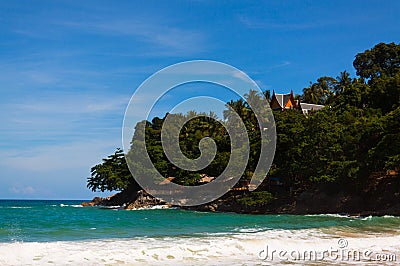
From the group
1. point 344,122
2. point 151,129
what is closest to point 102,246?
point 344,122

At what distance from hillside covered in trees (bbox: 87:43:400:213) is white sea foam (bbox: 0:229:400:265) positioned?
18.6 m

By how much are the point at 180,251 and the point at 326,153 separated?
26318mm

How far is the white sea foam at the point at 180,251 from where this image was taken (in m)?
11.5

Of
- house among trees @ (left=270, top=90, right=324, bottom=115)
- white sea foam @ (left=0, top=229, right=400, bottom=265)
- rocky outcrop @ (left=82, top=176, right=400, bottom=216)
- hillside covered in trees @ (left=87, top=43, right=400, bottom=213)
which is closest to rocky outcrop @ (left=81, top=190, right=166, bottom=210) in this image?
hillside covered in trees @ (left=87, top=43, right=400, bottom=213)

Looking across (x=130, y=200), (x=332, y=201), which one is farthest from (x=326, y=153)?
(x=130, y=200)

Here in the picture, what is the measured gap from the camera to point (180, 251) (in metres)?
12.8

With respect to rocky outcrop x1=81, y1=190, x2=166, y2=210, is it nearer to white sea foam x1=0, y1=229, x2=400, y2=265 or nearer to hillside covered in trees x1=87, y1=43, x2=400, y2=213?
hillside covered in trees x1=87, y1=43, x2=400, y2=213

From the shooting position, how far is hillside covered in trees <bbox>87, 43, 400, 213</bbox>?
34.2 metres

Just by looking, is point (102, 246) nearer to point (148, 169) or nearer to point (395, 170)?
point (395, 170)

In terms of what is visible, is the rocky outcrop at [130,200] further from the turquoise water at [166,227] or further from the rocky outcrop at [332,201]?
the turquoise water at [166,227]

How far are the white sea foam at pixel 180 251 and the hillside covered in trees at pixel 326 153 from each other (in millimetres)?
18567

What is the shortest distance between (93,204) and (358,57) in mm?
44471

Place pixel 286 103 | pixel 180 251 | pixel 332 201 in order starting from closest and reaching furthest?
1. pixel 180 251
2. pixel 332 201
3. pixel 286 103

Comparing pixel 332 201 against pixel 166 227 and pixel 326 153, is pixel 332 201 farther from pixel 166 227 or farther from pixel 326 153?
pixel 166 227
